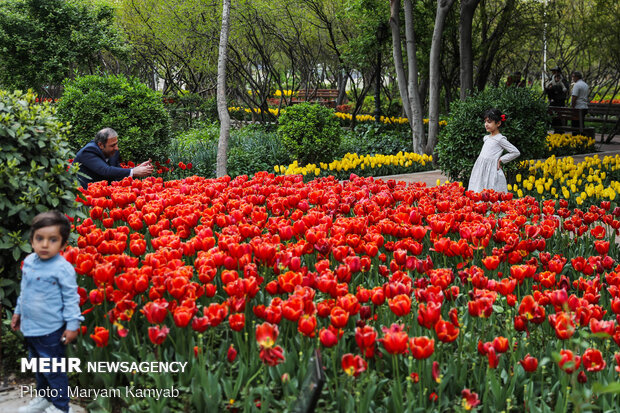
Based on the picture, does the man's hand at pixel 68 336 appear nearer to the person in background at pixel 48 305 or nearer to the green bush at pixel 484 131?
the person in background at pixel 48 305

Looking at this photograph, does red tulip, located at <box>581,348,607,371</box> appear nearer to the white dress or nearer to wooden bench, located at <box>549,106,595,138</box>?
the white dress

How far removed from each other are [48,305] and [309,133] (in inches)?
393

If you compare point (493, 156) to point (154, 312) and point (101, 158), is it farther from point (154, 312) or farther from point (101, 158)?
point (154, 312)

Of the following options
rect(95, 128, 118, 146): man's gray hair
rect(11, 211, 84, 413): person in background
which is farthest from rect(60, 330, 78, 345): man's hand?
rect(95, 128, 118, 146): man's gray hair

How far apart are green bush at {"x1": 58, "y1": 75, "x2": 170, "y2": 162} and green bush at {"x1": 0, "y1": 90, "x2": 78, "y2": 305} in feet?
22.0

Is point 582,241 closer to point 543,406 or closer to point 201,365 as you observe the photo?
point 543,406

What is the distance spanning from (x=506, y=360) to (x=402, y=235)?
127 cm

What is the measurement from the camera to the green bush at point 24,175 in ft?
11.7

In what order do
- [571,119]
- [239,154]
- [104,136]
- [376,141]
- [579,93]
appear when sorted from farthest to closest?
[579,93] → [571,119] → [376,141] → [239,154] → [104,136]

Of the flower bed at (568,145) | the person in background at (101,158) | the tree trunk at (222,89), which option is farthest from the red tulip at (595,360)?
the flower bed at (568,145)

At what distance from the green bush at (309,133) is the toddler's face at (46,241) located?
9.77 m

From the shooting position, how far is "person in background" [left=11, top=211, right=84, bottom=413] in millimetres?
2980

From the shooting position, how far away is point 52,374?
2938mm

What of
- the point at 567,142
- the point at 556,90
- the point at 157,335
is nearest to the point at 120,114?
the point at 157,335
